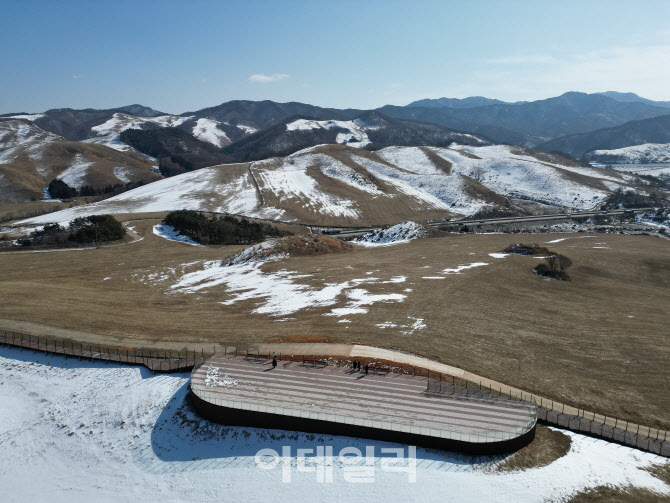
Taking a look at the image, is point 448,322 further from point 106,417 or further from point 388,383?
point 106,417

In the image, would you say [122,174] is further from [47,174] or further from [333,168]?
[333,168]

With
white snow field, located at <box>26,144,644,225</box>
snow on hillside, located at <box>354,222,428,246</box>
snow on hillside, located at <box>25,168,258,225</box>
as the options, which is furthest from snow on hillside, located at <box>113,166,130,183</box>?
snow on hillside, located at <box>354,222,428,246</box>

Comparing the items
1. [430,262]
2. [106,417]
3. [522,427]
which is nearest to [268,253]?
[430,262]

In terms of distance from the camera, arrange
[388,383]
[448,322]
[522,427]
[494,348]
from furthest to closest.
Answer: [448,322] < [494,348] < [388,383] < [522,427]

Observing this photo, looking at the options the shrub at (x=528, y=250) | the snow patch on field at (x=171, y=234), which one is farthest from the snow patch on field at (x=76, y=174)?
the shrub at (x=528, y=250)

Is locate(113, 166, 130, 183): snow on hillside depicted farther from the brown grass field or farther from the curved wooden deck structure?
the curved wooden deck structure

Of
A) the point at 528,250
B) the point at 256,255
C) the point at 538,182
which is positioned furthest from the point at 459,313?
the point at 538,182

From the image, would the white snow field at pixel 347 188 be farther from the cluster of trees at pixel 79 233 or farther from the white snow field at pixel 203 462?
the white snow field at pixel 203 462
